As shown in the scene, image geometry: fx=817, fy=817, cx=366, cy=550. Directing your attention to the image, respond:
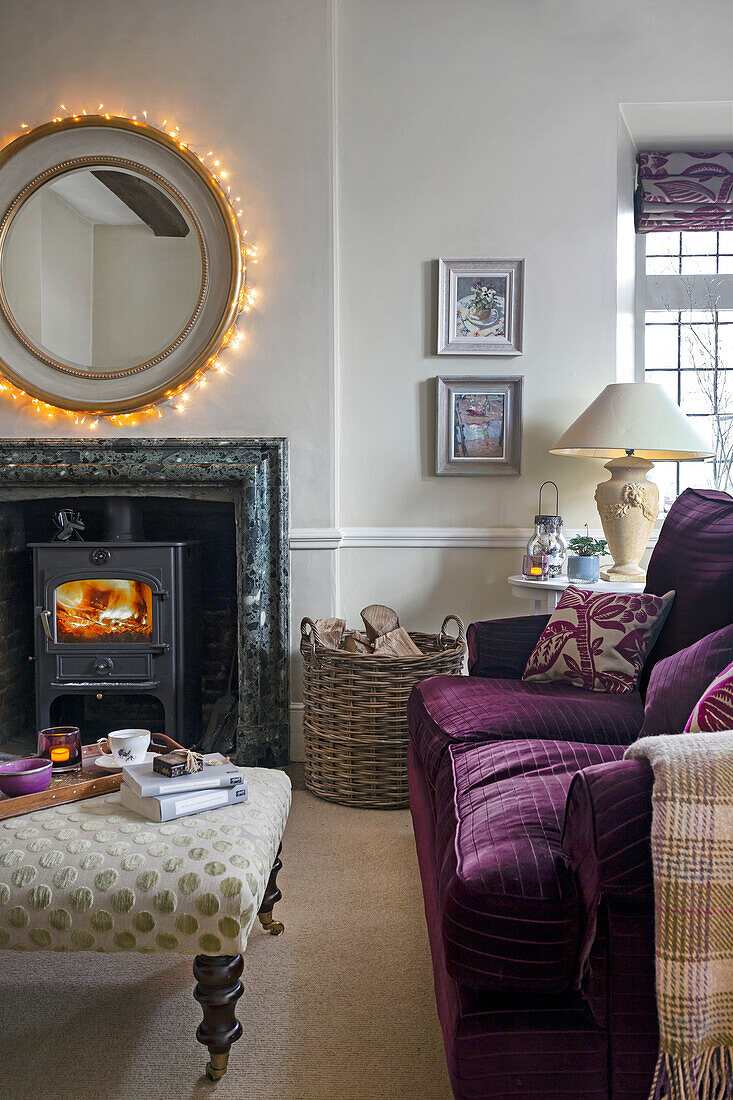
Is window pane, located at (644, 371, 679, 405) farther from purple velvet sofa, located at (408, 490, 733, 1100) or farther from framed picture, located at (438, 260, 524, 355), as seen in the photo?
purple velvet sofa, located at (408, 490, 733, 1100)

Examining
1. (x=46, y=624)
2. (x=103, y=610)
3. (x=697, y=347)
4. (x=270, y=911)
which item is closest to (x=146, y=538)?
(x=103, y=610)

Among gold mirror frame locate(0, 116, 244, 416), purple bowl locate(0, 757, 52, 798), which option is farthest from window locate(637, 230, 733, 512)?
purple bowl locate(0, 757, 52, 798)

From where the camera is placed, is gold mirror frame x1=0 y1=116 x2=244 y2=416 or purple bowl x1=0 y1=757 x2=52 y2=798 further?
gold mirror frame x1=0 y1=116 x2=244 y2=416

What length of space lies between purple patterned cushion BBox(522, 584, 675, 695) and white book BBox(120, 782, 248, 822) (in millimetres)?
939

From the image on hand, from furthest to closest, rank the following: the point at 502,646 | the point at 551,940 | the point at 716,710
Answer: the point at 502,646 < the point at 716,710 < the point at 551,940

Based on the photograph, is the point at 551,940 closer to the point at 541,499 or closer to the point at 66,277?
the point at 541,499

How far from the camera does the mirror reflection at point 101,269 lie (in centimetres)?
311

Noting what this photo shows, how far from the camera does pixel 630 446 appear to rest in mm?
2799

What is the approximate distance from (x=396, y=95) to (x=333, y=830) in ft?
9.11

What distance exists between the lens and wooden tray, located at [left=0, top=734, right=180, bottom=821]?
161 centimetres

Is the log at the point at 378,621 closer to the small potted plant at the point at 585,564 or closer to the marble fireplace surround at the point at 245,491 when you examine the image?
the marble fireplace surround at the point at 245,491

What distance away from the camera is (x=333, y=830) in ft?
8.14

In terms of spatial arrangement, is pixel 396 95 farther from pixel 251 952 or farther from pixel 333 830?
pixel 251 952

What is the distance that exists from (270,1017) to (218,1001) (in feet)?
0.76
